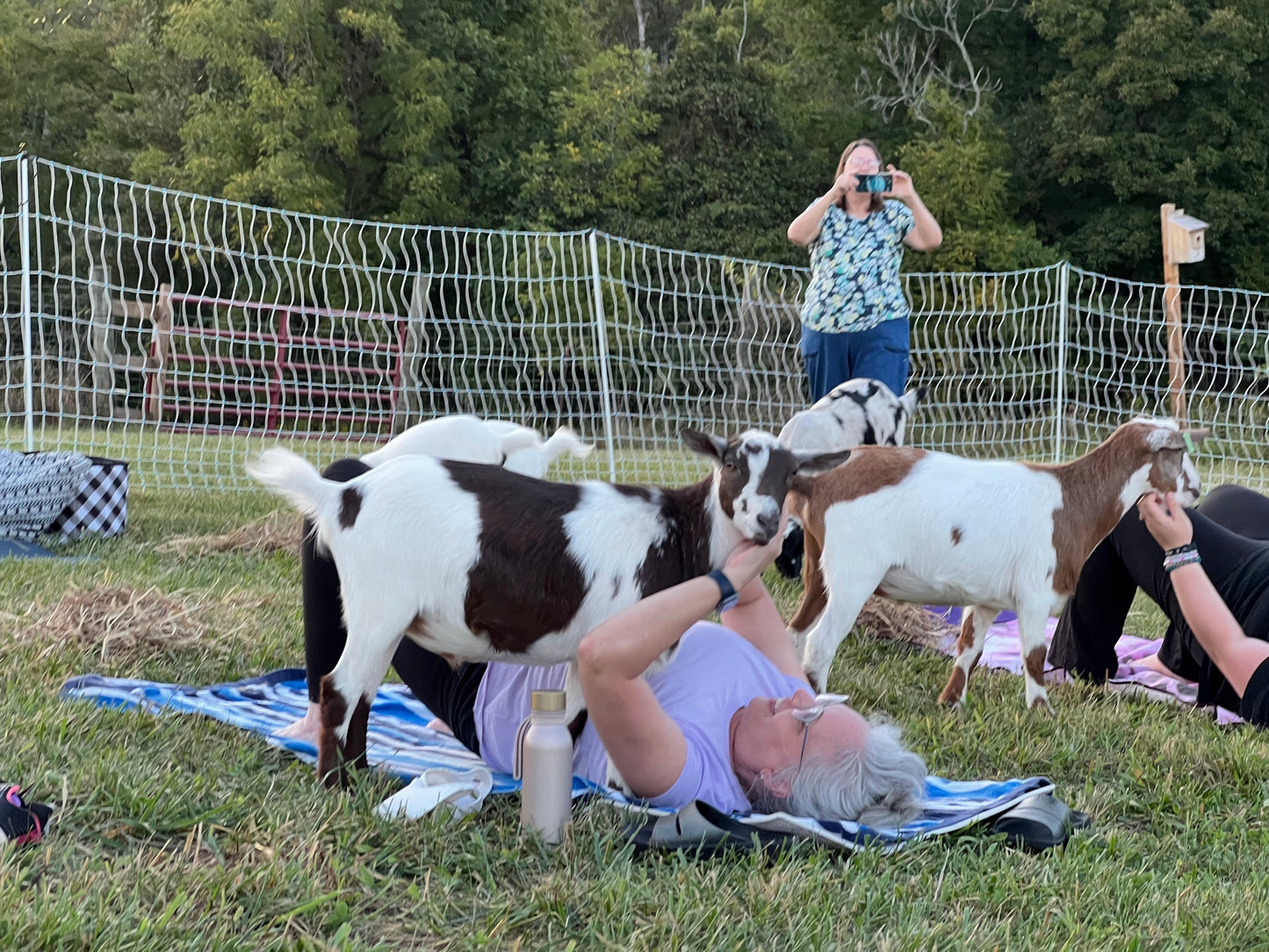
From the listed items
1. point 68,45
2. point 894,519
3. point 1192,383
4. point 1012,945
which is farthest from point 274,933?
point 68,45

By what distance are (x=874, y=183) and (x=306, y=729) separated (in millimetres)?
4093

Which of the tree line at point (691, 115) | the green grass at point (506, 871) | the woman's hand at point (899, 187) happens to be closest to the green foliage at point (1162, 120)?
the tree line at point (691, 115)

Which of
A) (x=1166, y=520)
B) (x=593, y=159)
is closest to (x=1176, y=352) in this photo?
(x=1166, y=520)

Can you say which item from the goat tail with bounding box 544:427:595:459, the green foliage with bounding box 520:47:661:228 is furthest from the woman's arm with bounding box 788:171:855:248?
the green foliage with bounding box 520:47:661:228

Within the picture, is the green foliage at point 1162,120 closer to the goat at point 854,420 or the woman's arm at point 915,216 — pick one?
the woman's arm at point 915,216

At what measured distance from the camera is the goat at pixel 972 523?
13.3 ft

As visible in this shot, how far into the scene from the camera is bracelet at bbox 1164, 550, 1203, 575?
398cm

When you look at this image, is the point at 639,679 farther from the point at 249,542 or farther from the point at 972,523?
the point at 249,542

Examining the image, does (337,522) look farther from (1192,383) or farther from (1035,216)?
(1035,216)

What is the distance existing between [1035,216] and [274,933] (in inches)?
1023

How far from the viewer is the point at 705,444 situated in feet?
9.89

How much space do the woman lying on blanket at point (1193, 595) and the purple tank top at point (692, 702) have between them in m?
1.57

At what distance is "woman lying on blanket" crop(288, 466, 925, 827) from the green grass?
172 millimetres

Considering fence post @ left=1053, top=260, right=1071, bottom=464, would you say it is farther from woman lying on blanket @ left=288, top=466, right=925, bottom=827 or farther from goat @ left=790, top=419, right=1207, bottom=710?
woman lying on blanket @ left=288, top=466, right=925, bottom=827
